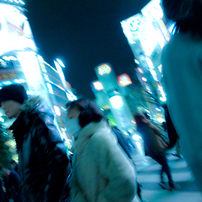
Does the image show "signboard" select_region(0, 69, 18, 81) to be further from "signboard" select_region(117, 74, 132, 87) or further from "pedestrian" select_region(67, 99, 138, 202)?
"signboard" select_region(117, 74, 132, 87)

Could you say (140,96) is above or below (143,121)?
below

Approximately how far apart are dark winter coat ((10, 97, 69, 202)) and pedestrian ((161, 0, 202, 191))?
1.09m

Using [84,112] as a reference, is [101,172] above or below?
below

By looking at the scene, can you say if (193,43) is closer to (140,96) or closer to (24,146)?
(24,146)

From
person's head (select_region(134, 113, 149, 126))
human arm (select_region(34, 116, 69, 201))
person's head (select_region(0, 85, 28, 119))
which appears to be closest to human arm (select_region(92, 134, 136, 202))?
human arm (select_region(34, 116, 69, 201))

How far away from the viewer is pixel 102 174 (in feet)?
4.42

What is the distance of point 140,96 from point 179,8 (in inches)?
771

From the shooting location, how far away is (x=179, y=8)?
0.73 meters

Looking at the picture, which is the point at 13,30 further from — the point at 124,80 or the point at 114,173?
the point at 124,80

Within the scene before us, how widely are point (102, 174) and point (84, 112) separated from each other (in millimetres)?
757

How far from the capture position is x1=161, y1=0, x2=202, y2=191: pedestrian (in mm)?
600

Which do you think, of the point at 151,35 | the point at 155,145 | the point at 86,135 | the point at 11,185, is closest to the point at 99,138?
the point at 86,135

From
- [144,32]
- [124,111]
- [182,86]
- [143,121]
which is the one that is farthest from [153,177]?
[124,111]

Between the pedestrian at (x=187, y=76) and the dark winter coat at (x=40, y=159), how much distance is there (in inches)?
43.1
